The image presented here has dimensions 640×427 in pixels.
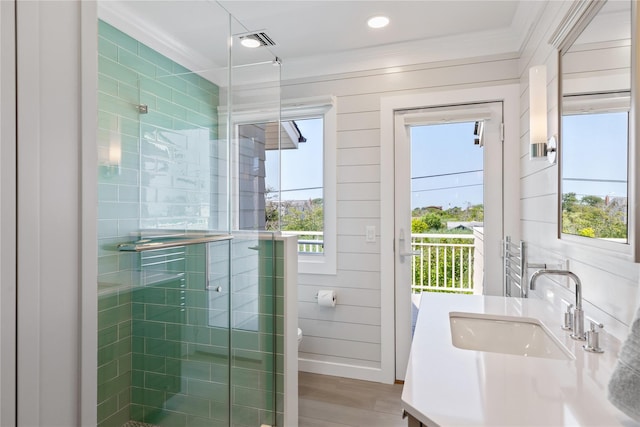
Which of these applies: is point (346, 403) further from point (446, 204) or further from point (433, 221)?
point (446, 204)

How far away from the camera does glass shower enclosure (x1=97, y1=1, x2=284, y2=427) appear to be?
1301 mm

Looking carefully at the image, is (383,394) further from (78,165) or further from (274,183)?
(78,165)

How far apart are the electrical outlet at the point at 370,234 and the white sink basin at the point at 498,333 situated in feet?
3.95

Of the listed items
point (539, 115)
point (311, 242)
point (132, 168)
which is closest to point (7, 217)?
point (132, 168)

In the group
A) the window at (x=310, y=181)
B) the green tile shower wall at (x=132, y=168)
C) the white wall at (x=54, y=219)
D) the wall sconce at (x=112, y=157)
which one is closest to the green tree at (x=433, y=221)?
the window at (x=310, y=181)

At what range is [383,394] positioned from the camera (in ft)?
8.01

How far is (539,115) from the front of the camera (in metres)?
1.59

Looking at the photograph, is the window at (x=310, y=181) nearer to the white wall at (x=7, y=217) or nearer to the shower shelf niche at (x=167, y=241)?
the shower shelf niche at (x=167, y=241)

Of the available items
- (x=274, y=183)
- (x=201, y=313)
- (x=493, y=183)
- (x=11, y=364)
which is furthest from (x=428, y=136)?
(x=11, y=364)

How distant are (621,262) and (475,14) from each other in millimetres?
1755

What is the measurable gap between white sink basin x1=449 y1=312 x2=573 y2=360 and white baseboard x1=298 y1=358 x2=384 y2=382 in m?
1.36

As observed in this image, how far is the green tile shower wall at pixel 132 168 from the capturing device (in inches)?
47.5

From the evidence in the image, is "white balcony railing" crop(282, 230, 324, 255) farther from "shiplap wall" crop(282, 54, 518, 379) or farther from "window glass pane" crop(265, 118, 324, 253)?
"shiplap wall" crop(282, 54, 518, 379)

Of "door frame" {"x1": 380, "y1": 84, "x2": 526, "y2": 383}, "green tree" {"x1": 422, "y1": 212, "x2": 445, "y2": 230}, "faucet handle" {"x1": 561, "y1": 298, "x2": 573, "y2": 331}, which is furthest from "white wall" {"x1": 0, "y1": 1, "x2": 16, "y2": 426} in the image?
"green tree" {"x1": 422, "y1": 212, "x2": 445, "y2": 230}
